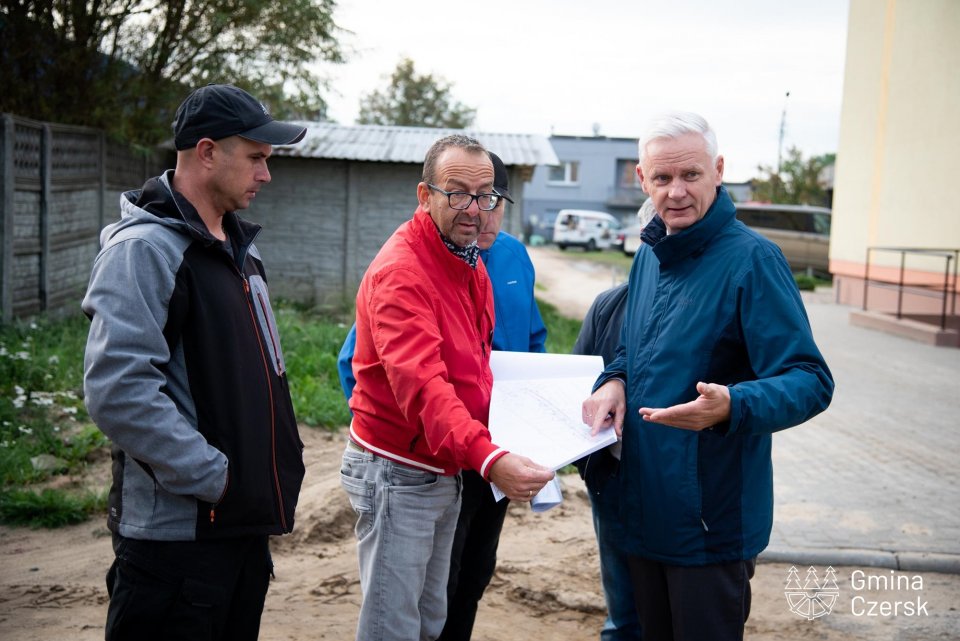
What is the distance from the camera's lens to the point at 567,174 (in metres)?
59.0

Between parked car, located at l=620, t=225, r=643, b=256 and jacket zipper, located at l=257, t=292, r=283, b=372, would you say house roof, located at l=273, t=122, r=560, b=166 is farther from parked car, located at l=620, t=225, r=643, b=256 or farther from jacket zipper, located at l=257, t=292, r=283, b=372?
parked car, located at l=620, t=225, r=643, b=256

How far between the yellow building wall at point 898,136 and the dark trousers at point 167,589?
14.8 metres

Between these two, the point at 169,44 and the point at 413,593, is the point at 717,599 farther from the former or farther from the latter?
the point at 169,44

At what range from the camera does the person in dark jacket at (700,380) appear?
8.38 ft

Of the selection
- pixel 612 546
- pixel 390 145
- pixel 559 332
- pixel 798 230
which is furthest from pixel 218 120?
pixel 798 230

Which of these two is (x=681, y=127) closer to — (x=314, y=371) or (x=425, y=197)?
(x=425, y=197)

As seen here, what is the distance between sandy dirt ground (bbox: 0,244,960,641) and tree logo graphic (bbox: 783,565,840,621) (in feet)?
0.12

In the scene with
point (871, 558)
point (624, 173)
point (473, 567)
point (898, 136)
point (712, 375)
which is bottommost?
point (871, 558)

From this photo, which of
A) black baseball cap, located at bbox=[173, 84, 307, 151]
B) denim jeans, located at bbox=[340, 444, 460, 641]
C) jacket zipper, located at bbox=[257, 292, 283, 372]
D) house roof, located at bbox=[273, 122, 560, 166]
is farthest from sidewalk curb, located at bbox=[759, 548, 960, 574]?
house roof, located at bbox=[273, 122, 560, 166]

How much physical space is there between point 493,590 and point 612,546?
1.80m

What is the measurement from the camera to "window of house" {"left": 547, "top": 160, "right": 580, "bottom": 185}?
5853 cm

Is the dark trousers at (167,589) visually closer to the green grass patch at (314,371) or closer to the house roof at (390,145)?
the green grass patch at (314,371)

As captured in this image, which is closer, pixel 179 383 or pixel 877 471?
pixel 179 383

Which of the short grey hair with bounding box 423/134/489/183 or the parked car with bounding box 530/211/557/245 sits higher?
the short grey hair with bounding box 423/134/489/183
